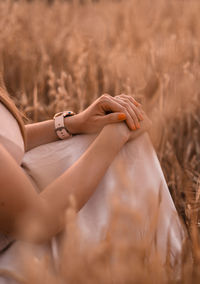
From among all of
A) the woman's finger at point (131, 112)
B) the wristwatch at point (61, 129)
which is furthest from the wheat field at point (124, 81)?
the wristwatch at point (61, 129)

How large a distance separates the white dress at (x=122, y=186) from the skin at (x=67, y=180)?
0.05 metres

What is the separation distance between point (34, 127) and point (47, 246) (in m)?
0.46

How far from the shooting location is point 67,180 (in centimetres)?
101

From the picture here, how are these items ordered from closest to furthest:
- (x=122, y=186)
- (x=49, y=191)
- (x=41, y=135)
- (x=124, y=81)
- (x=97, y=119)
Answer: (x=49, y=191) → (x=122, y=186) → (x=97, y=119) → (x=41, y=135) → (x=124, y=81)

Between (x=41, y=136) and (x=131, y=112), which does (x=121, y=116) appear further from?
(x=41, y=136)

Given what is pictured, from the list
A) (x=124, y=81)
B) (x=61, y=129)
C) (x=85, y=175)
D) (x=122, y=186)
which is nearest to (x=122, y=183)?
(x=122, y=186)

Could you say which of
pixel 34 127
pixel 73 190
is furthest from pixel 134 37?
pixel 73 190

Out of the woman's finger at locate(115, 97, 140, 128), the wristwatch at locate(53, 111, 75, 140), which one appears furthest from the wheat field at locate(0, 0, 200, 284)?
the wristwatch at locate(53, 111, 75, 140)

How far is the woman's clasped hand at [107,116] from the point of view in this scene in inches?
46.4

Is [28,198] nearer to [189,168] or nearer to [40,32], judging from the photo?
[189,168]

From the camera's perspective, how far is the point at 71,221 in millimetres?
646

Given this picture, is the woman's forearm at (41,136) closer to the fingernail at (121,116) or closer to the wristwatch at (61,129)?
the wristwatch at (61,129)

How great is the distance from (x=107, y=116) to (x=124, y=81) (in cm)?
131

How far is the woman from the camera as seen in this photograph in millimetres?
929
